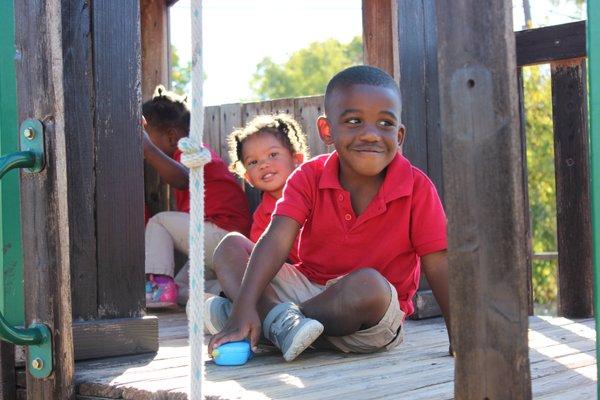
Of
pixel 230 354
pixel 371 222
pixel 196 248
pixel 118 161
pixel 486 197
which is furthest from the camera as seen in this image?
pixel 371 222

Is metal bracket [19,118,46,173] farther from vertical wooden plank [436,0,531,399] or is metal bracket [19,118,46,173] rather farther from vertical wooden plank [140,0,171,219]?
vertical wooden plank [140,0,171,219]

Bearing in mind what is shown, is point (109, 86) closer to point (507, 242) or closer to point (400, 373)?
point (400, 373)

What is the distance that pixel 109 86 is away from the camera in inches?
138

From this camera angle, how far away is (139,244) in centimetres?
358

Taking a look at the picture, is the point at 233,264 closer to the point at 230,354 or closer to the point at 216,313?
the point at 216,313

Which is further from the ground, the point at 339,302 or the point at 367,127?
the point at 367,127

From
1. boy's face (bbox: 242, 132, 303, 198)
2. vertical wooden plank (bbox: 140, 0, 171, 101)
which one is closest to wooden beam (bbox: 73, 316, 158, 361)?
boy's face (bbox: 242, 132, 303, 198)

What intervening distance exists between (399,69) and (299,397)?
261cm

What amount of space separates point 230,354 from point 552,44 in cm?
253

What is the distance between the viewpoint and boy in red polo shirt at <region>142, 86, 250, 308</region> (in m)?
5.65

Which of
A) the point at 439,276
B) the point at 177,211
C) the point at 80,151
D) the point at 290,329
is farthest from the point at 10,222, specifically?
the point at 177,211

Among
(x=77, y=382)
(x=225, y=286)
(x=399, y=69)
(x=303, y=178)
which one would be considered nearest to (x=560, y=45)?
(x=399, y=69)

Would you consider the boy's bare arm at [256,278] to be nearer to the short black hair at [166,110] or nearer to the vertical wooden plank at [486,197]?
the vertical wooden plank at [486,197]

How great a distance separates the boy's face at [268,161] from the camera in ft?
16.9
